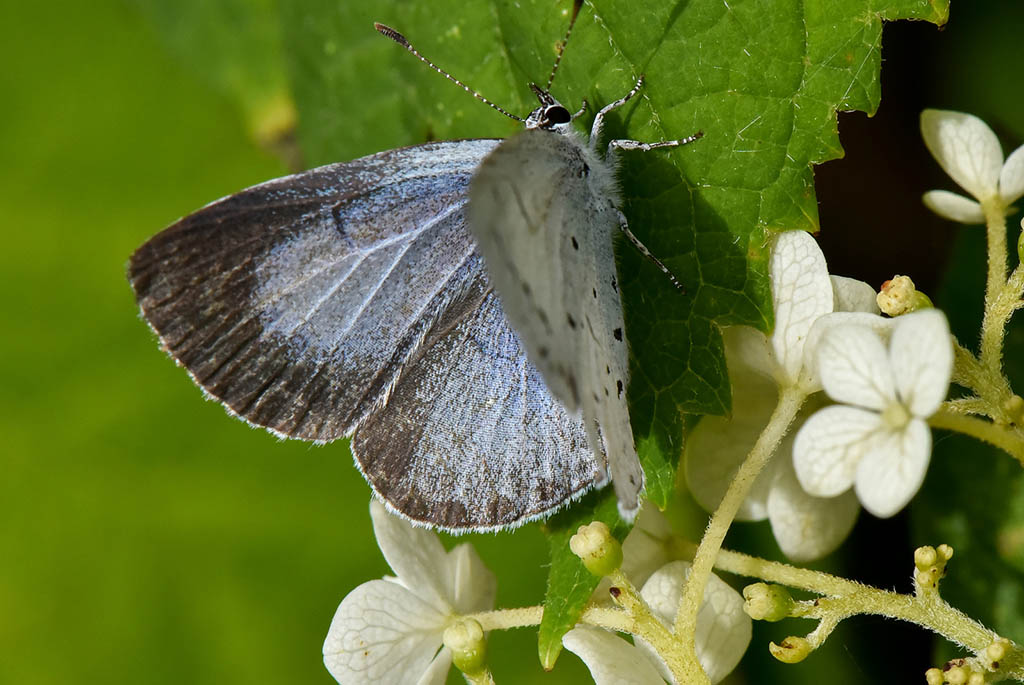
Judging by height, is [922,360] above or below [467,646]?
above

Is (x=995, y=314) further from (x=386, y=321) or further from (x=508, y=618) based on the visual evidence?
(x=386, y=321)

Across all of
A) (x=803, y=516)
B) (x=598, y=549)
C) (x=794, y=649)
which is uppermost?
(x=598, y=549)

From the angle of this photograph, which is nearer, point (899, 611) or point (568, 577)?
point (899, 611)

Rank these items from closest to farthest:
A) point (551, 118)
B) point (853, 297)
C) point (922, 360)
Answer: point (922, 360) → point (853, 297) → point (551, 118)

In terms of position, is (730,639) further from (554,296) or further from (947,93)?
(947,93)

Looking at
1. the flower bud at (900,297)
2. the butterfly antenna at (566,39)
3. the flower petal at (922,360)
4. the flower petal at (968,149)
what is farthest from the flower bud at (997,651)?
the butterfly antenna at (566,39)

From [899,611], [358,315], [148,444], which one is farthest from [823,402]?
[148,444]

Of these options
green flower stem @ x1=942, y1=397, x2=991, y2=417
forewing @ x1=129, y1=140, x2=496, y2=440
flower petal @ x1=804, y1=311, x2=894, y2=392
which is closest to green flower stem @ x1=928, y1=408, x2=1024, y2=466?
green flower stem @ x1=942, y1=397, x2=991, y2=417
